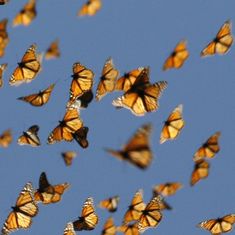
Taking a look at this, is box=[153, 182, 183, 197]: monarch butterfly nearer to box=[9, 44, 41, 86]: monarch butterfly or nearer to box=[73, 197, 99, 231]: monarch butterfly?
box=[73, 197, 99, 231]: monarch butterfly

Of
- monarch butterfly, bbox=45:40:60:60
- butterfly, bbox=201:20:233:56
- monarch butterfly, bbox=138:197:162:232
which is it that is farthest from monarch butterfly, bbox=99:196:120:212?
monarch butterfly, bbox=45:40:60:60

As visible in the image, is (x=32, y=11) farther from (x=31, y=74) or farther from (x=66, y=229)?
(x=66, y=229)

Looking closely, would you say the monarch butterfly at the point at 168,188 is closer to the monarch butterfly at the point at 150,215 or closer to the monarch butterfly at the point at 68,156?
the monarch butterfly at the point at 150,215

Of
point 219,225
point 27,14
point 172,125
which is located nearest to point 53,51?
point 27,14

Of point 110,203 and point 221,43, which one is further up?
point 221,43

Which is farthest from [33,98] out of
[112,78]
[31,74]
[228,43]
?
[228,43]

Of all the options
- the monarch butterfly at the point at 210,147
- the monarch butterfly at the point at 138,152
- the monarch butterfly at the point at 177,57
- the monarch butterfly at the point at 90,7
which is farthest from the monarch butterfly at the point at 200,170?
the monarch butterfly at the point at 138,152

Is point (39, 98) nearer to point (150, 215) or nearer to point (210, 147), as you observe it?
point (150, 215)

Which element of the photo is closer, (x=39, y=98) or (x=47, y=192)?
(x=47, y=192)

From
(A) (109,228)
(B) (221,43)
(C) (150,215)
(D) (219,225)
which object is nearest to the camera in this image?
(A) (109,228)
